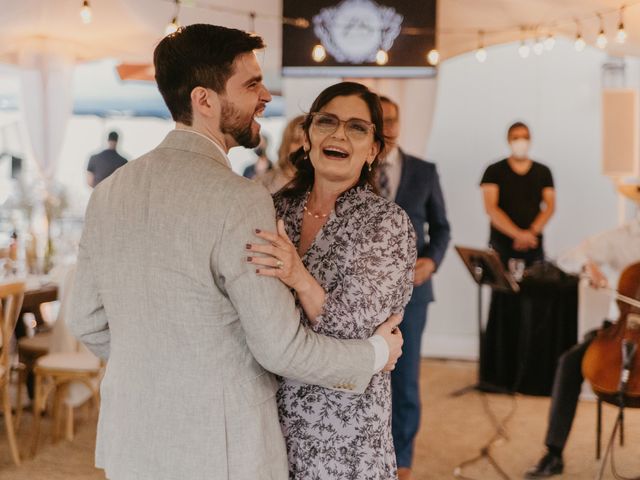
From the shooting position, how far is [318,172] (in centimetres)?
198

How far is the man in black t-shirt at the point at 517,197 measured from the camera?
6.42m

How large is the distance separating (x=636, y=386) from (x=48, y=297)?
344 centimetres

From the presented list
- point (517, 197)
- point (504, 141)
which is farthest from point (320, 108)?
point (504, 141)

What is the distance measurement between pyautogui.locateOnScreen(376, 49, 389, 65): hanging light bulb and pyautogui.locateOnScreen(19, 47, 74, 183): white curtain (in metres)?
4.27

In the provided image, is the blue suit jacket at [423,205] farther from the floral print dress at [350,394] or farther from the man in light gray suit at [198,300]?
the man in light gray suit at [198,300]

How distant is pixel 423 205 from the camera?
3.81 metres

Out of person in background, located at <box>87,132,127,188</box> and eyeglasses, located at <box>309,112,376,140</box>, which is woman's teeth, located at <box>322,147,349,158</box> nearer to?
eyeglasses, located at <box>309,112,376,140</box>

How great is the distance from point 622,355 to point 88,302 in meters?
2.54

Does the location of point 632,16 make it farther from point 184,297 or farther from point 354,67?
point 184,297

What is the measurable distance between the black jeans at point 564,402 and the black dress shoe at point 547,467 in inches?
2.0

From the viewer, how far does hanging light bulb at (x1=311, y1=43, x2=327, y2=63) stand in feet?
18.3

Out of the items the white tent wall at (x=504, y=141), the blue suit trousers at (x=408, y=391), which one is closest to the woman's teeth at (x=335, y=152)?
the blue suit trousers at (x=408, y=391)

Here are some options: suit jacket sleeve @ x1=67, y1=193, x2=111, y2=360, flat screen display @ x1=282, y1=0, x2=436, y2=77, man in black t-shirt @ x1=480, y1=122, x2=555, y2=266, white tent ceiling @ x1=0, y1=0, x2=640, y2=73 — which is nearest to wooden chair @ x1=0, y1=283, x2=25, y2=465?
flat screen display @ x1=282, y1=0, x2=436, y2=77

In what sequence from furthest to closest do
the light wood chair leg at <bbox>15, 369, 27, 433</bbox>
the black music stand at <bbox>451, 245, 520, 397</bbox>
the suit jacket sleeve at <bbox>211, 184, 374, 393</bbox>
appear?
the black music stand at <bbox>451, 245, 520, 397</bbox> → the light wood chair leg at <bbox>15, 369, 27, 433</bbox> → the suit jacket sleeve at <bbox>211, 184, 374, 393</bbox>
